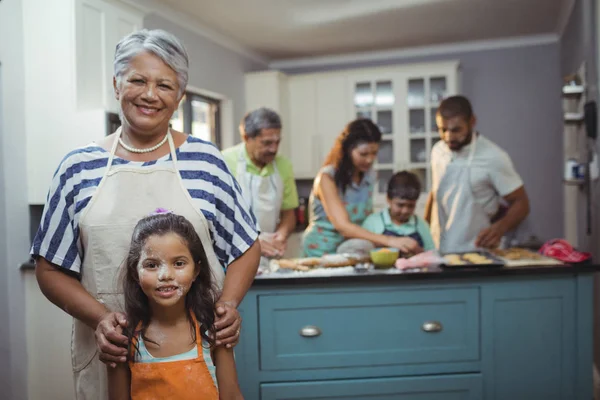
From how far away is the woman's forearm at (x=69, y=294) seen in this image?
1.17 meters

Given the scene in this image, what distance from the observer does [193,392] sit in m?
1.13

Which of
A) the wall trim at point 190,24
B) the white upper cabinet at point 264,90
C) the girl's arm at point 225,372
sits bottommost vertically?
the girl's arm at point 225,372

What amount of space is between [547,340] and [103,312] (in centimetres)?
169

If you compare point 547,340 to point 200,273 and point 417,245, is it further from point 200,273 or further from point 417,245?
point 200,273

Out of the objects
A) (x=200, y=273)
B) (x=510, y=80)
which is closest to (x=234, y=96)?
(x=510, y=80)

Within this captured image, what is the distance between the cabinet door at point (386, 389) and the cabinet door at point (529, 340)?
9cm

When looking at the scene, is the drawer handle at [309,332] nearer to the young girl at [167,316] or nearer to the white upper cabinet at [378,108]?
the young girl at [167,316]

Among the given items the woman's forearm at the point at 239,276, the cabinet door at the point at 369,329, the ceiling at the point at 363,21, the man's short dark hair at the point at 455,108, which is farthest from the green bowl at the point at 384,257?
the ceiling at the point at 363,21

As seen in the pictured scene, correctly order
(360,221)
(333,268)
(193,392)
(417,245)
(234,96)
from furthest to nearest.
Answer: (234,96) → (360,221) → (417,245) → (333,268) → (193,392)

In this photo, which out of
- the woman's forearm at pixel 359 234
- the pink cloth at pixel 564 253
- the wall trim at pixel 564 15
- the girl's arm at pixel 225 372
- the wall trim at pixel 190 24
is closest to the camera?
the girl's arm at pixel 225 372

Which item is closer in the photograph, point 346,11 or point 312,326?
point 312,326

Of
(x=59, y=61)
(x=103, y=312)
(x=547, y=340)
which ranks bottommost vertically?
(x=547, y=340)

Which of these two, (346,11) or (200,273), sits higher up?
(346,11)

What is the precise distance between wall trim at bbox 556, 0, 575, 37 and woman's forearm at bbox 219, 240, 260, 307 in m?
3.53
